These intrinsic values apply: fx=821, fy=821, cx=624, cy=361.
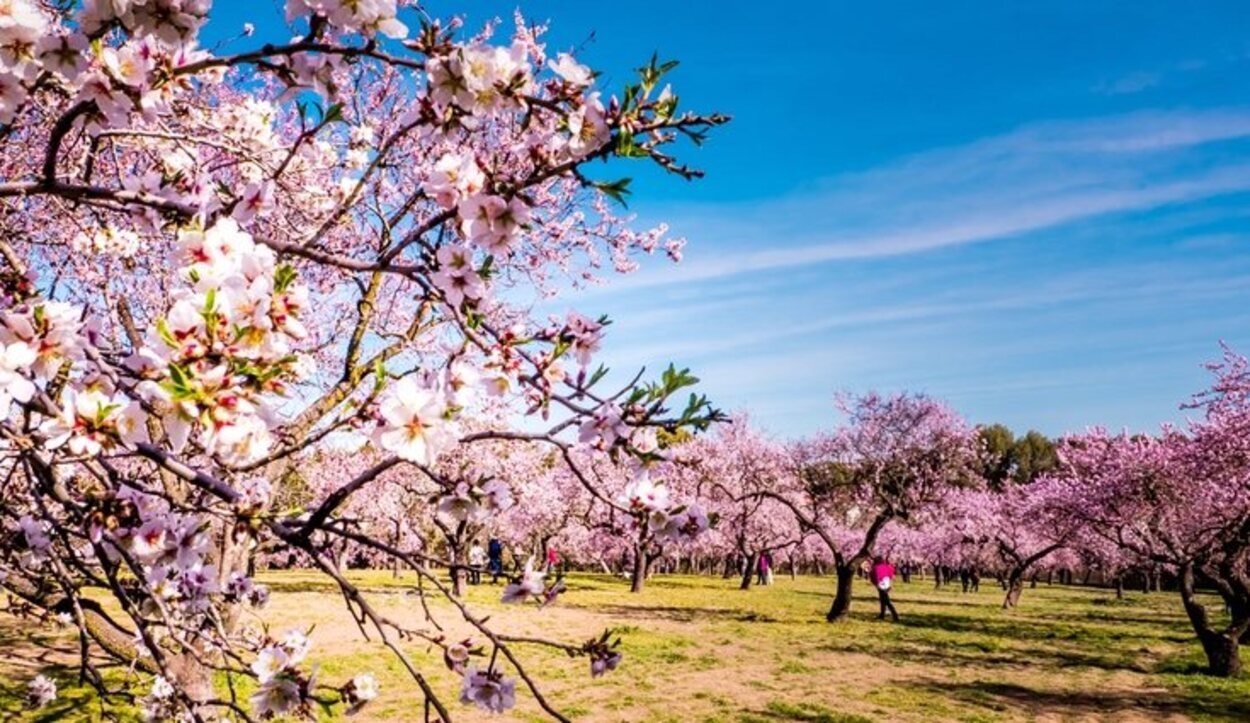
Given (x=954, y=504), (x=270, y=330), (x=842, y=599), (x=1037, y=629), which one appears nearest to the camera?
(x=270, y=330)

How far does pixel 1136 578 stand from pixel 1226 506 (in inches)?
2101

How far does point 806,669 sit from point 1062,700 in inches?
161

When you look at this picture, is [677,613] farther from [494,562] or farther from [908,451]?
[494,562]

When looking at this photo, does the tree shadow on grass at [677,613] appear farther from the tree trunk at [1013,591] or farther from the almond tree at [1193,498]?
the tree trunk at [1013,591]

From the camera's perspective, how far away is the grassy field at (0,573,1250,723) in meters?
11.2

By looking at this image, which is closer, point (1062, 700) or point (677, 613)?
point (1062, 700)

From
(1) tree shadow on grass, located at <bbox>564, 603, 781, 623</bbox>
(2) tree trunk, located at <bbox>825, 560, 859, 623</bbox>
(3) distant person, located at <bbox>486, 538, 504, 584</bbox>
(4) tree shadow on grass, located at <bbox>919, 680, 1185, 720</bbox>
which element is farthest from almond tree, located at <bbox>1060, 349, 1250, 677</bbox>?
(3) distant person, located at <bbox>486, 538, 504, 584</bbox>

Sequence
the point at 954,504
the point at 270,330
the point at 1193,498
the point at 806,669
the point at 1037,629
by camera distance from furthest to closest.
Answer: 1. the point at 954,504
2. the point at 1037,629
3. the point at 1193,498
4. the point at 806,669
5. the point at 270,330

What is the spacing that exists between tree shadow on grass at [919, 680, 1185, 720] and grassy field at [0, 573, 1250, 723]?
40mm

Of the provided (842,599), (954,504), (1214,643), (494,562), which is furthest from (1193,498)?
(954,504)

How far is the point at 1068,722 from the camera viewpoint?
10906 mm

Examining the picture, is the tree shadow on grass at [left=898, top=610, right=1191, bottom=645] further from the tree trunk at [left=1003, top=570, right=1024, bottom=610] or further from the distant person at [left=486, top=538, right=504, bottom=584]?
the distant person at [left=486, top=538, right=504, bottom=584]

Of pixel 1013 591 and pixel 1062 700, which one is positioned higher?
pixel 1013 591

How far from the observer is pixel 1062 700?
40.8 ft
